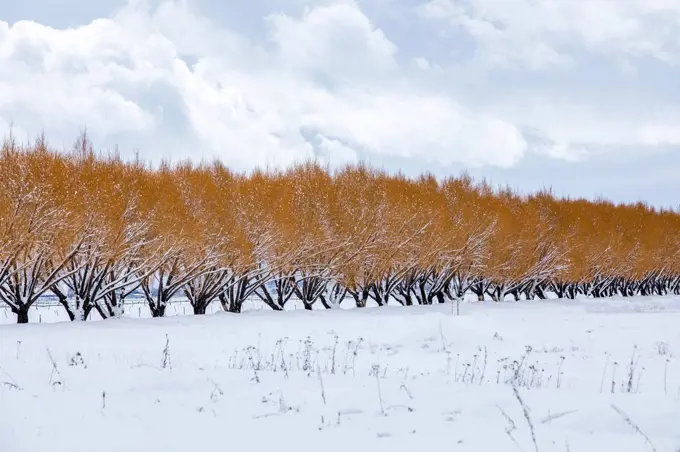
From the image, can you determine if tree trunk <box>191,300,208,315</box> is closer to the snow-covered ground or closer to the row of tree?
the row of tree

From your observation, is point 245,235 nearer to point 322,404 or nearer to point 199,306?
point 199,306

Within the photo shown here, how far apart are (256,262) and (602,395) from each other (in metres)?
16.3

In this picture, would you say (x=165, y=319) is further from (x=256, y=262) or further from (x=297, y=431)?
(x=297, y=431)

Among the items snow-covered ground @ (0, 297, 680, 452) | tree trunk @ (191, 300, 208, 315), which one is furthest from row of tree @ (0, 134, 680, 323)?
snow-covered ground @ (0, 297, 680, 452)

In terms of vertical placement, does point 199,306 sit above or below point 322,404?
above

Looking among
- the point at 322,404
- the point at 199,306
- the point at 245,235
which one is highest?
the point at 245,235

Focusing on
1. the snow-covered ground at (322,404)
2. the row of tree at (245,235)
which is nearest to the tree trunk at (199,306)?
the row of tree at (245,235)

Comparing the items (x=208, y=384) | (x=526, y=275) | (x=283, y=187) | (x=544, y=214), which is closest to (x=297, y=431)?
(x=208, y=384)

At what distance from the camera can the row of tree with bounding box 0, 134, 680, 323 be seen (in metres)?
16.6

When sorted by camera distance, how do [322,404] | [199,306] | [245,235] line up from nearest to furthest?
[322,404], [245,235], [199,306]

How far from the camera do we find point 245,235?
21.0m

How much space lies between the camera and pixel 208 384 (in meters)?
7.15

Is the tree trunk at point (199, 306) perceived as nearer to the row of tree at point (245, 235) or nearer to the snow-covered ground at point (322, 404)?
the row of tree at point (245, 235)

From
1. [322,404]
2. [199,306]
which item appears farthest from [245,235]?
[322,404]
